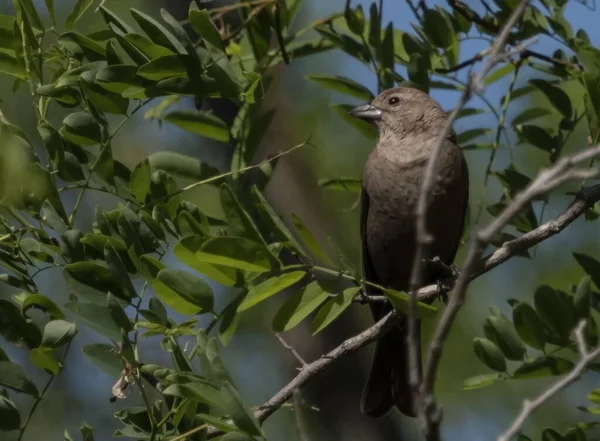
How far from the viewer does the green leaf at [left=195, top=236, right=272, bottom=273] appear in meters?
2.45

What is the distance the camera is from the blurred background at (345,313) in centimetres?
556

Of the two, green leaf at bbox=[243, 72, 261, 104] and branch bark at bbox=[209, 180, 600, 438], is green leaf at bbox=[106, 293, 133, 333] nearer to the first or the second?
branch bark at bbox=[209, 180, 600, 438]

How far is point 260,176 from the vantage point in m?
3.27

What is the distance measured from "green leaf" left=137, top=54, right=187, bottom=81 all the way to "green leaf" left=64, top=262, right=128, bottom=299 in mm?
550

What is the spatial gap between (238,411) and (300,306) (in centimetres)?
55

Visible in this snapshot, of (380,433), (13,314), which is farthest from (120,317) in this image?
(380,433)

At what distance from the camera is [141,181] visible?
286 cm

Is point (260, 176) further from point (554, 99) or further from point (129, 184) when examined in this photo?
point (554, 99)

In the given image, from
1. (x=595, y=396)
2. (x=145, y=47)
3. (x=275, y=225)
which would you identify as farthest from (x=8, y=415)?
(x=595, y=396)

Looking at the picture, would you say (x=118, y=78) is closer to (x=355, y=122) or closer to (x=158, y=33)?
(x=158, y=33)

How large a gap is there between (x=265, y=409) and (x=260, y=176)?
35.7 inches

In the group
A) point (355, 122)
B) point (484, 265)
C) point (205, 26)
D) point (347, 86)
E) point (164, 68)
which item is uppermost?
point (205, 26)

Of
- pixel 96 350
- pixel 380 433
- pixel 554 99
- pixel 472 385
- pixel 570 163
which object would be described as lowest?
pixel 380 433

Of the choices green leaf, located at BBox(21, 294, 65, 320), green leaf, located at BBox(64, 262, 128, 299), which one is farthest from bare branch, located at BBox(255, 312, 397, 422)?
green leaf, located at BBox(21, 294, 65, 320)
